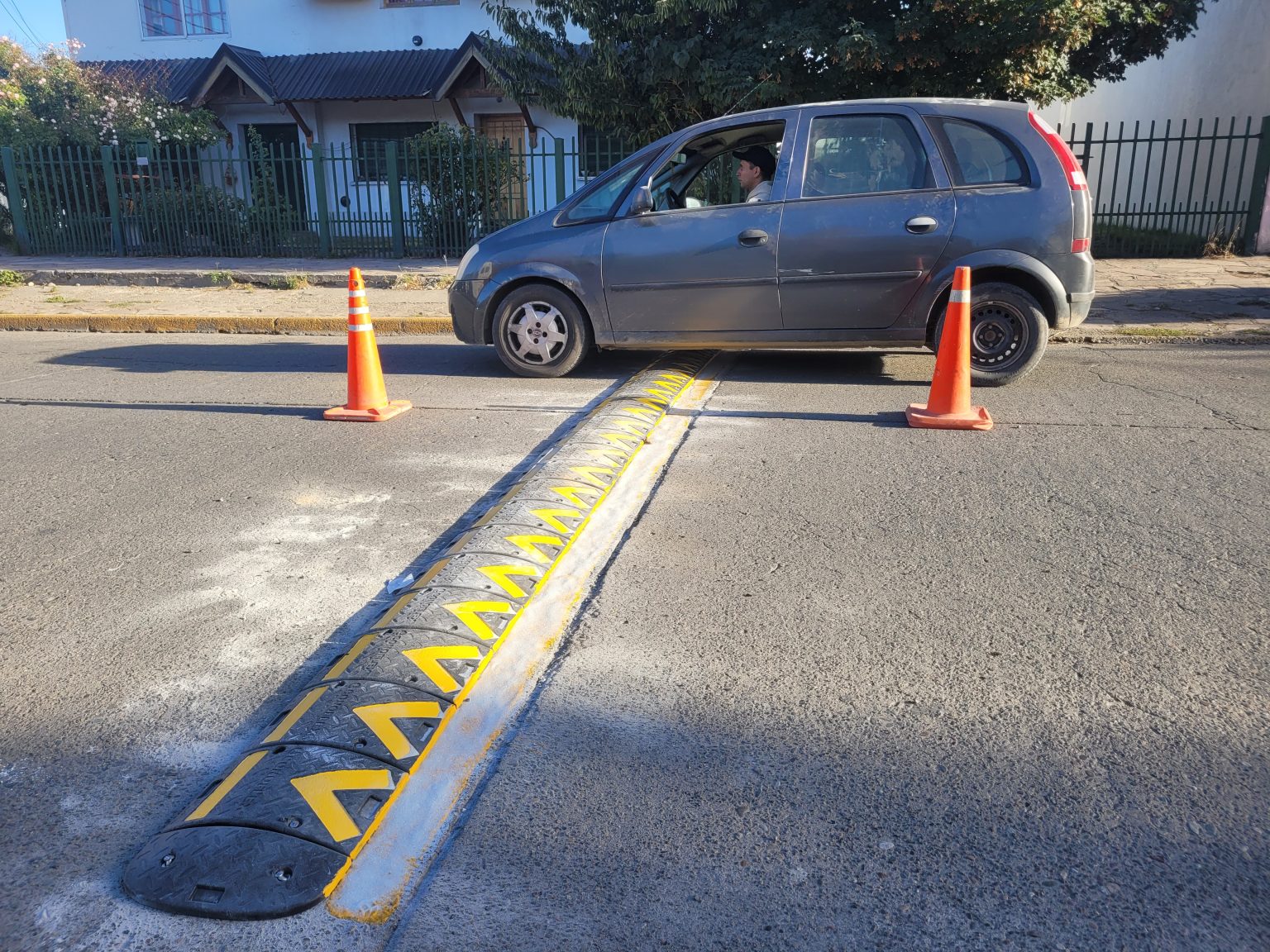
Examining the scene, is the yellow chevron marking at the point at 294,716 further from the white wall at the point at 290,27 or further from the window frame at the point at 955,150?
the white wall at the point at 290,27

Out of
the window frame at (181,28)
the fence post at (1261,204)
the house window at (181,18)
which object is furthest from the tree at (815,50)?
the window frame at (181,28)

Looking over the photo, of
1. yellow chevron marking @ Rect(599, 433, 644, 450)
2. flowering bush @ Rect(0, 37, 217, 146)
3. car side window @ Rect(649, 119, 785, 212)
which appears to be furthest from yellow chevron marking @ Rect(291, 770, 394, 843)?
flowering bush @ Rect(0, 37, 217, 146)

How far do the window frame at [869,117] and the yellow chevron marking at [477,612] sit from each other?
176 inches

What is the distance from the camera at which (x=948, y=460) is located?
203 inches

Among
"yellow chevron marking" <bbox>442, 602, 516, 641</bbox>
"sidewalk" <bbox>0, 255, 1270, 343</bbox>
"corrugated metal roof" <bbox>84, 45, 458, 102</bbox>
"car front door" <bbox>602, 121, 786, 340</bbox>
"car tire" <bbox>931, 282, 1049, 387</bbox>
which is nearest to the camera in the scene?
"yellow chevron marking" <bbox>442, 602, 516, 641</bbox>

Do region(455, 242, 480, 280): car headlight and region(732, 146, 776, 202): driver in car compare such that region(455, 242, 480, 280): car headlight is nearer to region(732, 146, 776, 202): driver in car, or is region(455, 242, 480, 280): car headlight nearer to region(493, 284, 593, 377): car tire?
region(493, 284, 593, 377): car tire

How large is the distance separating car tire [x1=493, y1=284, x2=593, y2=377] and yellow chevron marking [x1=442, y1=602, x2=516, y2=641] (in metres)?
4.24

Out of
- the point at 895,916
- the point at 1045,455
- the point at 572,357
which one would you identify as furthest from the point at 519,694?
the point at 572,357

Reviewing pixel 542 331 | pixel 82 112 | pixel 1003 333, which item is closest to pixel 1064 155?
pixel 1003 333

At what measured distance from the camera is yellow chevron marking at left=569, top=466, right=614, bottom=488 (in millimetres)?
4737

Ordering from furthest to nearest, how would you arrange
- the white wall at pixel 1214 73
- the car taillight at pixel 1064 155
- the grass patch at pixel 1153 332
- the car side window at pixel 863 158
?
the white wall at pixel 1214 73
the grass patch at pixel 1153 332
the car side window at pixel 863 158
the car taillight at pixel 1064 155

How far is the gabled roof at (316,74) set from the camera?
20.1 meters

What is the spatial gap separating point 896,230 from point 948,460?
2.13m

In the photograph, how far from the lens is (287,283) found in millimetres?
13562
